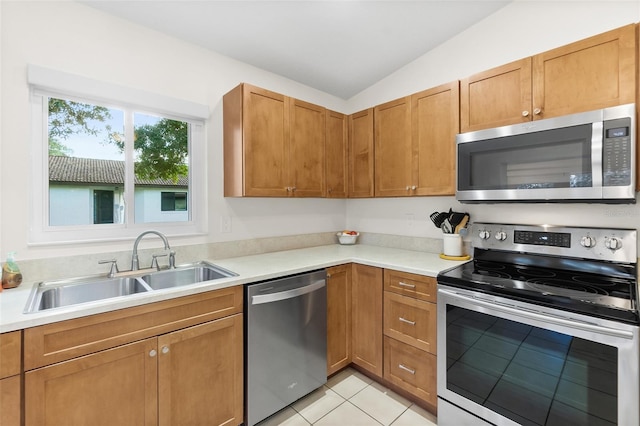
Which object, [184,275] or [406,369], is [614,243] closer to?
[406,369]

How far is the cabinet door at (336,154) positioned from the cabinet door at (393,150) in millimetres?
345

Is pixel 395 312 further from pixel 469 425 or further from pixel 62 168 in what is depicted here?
pixel 62 168

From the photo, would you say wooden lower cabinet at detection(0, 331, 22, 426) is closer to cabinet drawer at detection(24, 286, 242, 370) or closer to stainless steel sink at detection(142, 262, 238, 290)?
cabinet drawer at detection(24, 286, 242, 370)

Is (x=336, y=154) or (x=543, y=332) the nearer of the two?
(x=543, y=332)

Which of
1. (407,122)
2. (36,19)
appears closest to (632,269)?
(407,122)

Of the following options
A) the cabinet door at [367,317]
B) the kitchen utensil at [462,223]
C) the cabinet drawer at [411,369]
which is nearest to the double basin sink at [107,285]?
the cabinet door at [367,317]

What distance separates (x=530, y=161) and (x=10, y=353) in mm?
2600

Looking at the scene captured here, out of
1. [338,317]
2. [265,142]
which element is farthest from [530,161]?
[265,142]

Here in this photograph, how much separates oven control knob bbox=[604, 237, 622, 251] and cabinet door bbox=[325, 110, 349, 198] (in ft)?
6.06

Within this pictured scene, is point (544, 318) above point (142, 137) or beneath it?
beneath

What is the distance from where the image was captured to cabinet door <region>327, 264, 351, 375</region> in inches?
83.5

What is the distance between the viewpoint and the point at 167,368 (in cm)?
141

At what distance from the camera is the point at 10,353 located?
105cm

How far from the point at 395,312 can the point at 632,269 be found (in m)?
1.31
